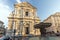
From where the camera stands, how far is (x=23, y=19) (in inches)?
1165

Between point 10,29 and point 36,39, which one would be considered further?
point 10,29

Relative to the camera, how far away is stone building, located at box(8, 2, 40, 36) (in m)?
28.8

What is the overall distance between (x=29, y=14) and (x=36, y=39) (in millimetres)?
14178

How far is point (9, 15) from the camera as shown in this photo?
2917 cm

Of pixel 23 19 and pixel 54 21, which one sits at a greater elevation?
pixel 23 19

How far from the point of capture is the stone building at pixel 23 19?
2877 centimetres

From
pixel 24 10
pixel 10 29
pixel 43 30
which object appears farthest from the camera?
pixel 24 10

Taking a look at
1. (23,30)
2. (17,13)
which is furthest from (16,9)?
(23,30)

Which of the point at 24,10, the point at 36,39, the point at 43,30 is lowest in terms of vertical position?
the point at 36,39

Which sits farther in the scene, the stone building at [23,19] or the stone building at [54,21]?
the stone building at [54,21]

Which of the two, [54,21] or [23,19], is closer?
[23,19]

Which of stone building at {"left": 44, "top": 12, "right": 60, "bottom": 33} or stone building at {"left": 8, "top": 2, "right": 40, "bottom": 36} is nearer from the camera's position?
stone building at {"left": 8, "top": 2, "right": 40, "bottom": 36}

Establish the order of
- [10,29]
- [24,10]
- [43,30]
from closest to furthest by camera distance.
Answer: [43,30]
[10,29]
[24,10]

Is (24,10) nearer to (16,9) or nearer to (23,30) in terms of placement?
(16,9)
